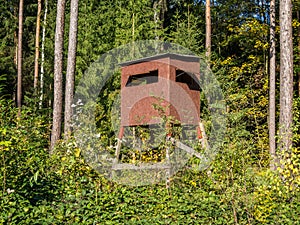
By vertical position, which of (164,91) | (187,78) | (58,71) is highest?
(58,71)

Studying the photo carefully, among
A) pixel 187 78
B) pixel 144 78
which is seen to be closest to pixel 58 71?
pixel 144 78

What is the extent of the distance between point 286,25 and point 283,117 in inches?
70.8

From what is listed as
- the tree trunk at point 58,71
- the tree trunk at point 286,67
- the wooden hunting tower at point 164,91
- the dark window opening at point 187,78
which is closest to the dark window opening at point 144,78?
the wooden hunting tower at point 164,91

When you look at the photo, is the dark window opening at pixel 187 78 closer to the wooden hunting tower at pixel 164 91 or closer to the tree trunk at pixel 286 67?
the wooden hunting tower at pixel 164 91

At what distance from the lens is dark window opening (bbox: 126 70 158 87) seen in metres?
11.2

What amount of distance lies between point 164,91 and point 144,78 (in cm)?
275

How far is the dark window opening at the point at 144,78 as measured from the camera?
11.2 metres

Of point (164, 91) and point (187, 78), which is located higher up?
point (187, 78)

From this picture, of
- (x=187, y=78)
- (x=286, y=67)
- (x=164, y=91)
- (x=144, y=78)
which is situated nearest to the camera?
(x=286, y=67)

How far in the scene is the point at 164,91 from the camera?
9578 mm

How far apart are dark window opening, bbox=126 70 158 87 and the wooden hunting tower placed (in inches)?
9.2

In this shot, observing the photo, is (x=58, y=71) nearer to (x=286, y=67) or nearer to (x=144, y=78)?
(x=144, y=78)

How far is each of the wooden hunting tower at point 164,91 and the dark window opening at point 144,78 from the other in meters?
0.23

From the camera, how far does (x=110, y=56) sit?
1495cm
